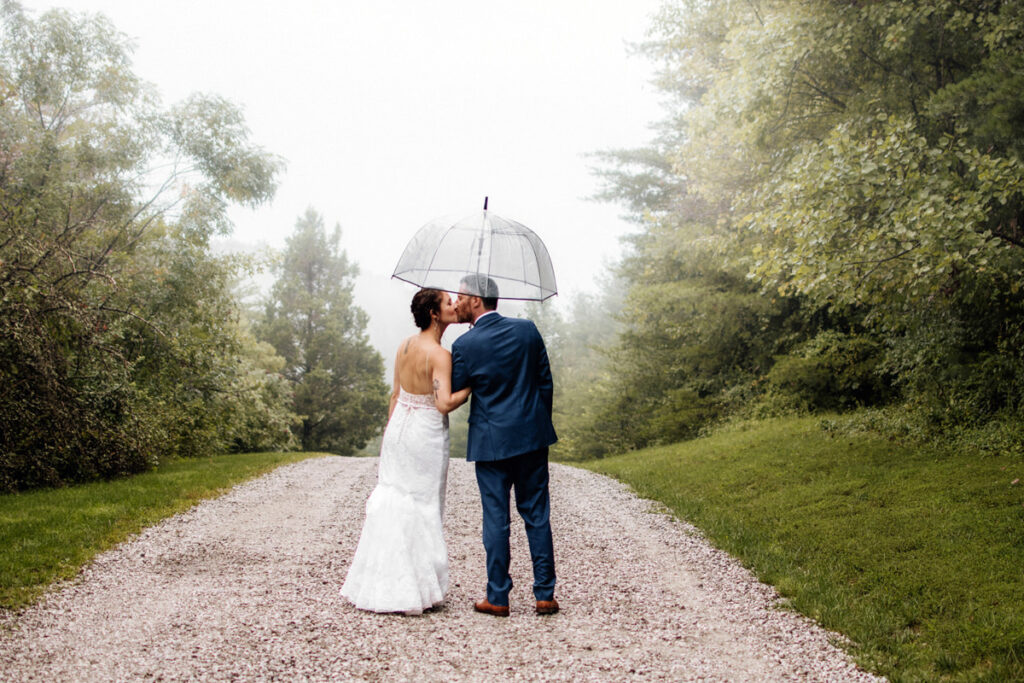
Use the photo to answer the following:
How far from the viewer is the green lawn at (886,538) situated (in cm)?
429

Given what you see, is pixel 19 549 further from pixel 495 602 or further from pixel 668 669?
pixel 668 669

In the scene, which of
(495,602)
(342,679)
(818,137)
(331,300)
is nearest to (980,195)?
(818,137)

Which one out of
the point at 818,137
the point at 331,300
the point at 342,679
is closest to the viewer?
the point at 342,679

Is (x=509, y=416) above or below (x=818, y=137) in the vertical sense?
below

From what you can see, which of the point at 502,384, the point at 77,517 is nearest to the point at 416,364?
the point at 502,384

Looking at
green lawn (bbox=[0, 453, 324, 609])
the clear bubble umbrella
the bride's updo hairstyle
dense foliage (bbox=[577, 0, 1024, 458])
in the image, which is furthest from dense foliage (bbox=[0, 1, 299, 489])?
dense foliage (bbox=[577, 0, 1024, 458])

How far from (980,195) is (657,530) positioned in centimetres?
518

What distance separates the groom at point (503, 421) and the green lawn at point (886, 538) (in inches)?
83.6

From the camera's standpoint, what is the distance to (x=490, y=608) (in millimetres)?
4699

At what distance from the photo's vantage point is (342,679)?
3.64 metres

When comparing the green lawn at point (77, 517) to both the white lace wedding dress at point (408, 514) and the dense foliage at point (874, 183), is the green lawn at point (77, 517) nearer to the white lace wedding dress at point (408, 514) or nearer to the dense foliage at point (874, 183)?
the white lace wedding dress at point (408, 514)

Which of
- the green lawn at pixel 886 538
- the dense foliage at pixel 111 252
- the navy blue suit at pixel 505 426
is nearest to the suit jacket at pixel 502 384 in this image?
the navy blue suit at pixel 505 426

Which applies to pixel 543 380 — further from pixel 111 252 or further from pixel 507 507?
pixel 111 252

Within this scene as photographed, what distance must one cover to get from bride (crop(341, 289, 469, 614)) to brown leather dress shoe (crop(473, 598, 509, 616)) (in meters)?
0.27
